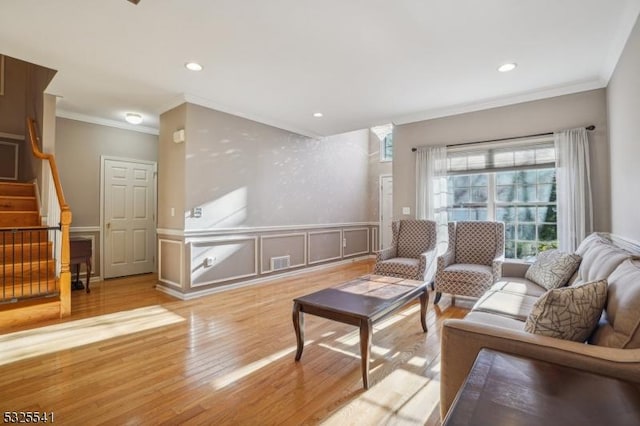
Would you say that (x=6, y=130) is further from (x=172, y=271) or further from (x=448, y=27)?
(x=448, y=27)

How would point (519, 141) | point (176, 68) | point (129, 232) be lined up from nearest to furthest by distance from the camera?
point (176, 68) → point (519, 141) → point (129, 232)

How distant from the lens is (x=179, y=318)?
3.30m

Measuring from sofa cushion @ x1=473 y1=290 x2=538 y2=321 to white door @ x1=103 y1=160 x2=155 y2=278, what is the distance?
5.25 m

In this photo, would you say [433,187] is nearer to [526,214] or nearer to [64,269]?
[526,214]

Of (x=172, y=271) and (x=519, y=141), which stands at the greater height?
(x=519, y=141)

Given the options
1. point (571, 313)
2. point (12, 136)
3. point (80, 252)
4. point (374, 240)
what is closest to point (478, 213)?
point (374, 240)

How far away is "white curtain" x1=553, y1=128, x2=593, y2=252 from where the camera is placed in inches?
140

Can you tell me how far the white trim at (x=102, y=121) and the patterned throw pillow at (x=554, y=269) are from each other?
588 cm

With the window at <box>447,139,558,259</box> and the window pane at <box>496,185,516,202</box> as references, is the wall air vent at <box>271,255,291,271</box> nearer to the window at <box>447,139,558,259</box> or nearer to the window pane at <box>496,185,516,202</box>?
the window at <box>447,139,558,259</box>

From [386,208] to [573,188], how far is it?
3.90m

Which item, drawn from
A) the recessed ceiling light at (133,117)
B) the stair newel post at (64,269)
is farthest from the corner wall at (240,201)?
the stair newel post at (64,269)

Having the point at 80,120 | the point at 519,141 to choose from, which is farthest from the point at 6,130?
the point at 519,141

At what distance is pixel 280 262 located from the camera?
5.18 m

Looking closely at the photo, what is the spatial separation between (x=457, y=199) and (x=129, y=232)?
526 centimetres
